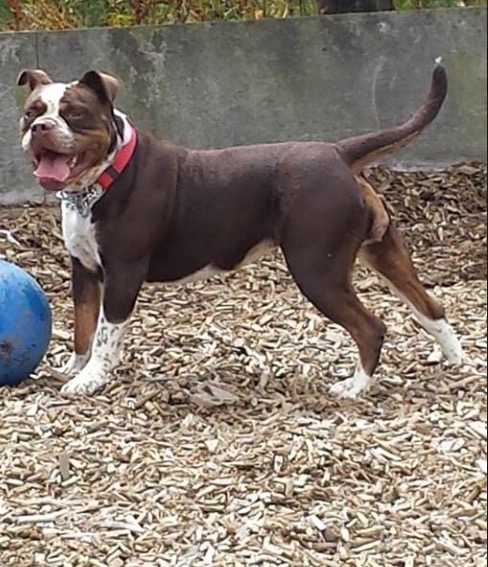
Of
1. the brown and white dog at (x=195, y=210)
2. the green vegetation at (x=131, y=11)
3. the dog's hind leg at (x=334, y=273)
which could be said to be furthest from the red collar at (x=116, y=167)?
the green vegetation at (x=131, y=11)

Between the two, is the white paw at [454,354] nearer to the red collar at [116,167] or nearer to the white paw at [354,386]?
the white paw at [354,386]

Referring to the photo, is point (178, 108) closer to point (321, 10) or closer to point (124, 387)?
point (321, 10)

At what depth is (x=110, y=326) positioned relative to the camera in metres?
4.60

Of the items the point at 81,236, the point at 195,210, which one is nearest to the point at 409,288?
the point at 195,210

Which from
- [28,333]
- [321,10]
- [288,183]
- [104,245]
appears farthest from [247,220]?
[321,10]

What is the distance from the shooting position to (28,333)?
14.9 ft

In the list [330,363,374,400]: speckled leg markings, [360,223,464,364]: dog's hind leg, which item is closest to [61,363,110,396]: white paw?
[330,363,374,400]: speckled leg markings

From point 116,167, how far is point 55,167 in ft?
0.80

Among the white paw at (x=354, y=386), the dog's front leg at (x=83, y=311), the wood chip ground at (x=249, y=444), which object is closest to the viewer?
the wood chip ground at (x=249, y=444)

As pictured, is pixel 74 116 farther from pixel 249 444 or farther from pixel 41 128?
pixel 249 444

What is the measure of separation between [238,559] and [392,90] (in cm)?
404

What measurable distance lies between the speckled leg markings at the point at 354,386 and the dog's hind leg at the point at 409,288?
0.36m

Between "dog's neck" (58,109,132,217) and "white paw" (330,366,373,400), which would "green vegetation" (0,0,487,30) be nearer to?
"dog's neck" (58,109,132,217)

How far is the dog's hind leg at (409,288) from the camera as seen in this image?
15.7 ft
